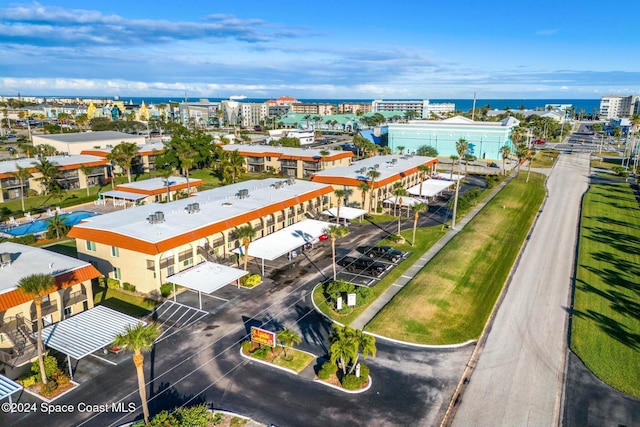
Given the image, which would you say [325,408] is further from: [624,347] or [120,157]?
[120,157]

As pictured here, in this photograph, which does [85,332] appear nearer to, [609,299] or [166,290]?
[166,290]

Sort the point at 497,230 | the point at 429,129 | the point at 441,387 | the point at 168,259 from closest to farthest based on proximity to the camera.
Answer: the point at 441,387 < the point at 168,259 < the point at 497,230 < the point at 429,129

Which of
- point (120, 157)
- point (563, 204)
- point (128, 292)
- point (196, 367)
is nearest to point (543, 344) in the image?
point (196, 367)

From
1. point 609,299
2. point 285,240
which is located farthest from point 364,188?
point 609,299

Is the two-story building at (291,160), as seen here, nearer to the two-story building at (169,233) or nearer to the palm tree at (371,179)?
the palm tree at (371,179)

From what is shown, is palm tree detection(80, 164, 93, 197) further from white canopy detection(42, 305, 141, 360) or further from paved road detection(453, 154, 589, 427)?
paved road detection(453, 154, 589, 427)

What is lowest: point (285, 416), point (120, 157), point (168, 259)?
point (285, 416)

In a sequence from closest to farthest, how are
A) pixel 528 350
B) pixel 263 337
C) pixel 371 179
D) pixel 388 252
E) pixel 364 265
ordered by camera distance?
pixel 263 337
pixel 528 350
pixel 364 265
pixel 388 252
pixel 371 179
